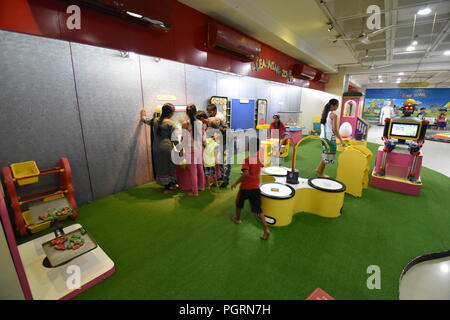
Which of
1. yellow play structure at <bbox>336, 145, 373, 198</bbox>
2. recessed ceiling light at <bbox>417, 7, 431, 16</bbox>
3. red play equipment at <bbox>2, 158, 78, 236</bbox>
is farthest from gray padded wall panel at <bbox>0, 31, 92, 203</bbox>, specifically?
recessed ceiling light at <bbox>417, 7, 431, 16</bbox>

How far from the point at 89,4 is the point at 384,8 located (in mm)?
5491

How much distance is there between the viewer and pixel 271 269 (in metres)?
2.26

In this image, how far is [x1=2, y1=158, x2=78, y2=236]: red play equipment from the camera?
8.70 feet

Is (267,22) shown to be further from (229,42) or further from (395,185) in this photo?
(395,185)

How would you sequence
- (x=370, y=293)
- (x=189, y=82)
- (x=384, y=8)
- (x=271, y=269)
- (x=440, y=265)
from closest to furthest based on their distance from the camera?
(x=370, y=293), (x=271, y=269), (x=440, y=265), (x=384, y=8), (x=189, y=82)

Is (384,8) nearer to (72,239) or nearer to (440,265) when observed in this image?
(440,265)

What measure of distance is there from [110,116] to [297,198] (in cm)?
354

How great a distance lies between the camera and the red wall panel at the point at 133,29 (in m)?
2.24

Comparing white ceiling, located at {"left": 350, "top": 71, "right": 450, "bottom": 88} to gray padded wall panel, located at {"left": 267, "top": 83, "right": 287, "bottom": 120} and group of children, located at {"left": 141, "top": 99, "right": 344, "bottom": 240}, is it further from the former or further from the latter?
group of children, located at {"left": 141, "top": 99, "right": 344, "bottom": 240}

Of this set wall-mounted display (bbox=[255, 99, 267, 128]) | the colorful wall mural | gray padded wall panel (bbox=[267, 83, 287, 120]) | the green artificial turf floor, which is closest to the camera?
the green artificial turf floor

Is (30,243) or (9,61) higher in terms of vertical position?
(9,61)

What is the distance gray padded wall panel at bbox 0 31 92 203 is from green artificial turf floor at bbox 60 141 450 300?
1.11m

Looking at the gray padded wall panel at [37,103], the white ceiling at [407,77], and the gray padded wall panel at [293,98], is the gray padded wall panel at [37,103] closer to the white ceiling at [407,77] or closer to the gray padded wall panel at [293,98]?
the gray padded wall panel at [293,98]
